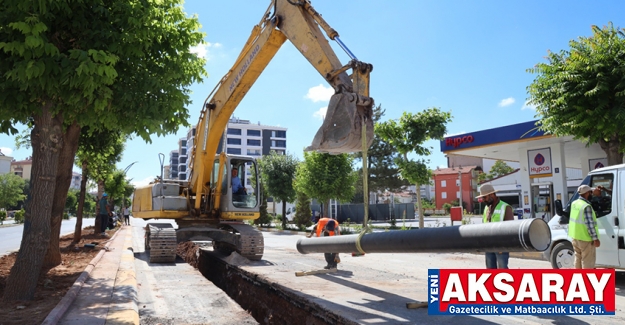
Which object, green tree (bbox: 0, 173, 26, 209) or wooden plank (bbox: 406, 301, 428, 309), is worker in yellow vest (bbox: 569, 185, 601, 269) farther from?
green tree (bbox: 0, 173, 26, 209)

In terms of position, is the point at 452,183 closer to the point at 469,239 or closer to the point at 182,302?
the point at 182,302

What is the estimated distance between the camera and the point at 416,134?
818 inches

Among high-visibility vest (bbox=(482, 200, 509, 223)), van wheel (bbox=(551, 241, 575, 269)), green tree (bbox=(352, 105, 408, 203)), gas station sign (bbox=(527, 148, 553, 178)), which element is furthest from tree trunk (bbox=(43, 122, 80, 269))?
green tree (bbox=(352, 105, 408, 203))

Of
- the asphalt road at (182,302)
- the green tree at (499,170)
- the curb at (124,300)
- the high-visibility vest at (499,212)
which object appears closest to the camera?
the curb at (124,300)

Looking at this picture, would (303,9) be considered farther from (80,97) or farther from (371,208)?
(371,208)

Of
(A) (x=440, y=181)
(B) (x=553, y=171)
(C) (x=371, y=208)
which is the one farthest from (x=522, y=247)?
(A) (x=440, y=181)

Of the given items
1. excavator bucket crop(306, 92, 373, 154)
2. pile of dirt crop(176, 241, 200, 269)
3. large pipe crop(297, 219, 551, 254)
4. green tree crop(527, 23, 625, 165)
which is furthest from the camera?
pile of dirt crop(176, 241, 200, 269)

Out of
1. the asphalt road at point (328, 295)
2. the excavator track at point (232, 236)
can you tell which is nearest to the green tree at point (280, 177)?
the excavator track at point (232, 236)

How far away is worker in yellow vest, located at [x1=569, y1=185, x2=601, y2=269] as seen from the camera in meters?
6.99

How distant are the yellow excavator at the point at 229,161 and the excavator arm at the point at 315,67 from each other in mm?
15

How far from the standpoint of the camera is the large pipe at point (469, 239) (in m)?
3.96

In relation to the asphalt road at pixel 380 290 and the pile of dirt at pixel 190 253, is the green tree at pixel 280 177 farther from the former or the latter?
the asphalt road at pixel 380 290

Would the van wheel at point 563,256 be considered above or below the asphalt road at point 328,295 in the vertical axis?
above

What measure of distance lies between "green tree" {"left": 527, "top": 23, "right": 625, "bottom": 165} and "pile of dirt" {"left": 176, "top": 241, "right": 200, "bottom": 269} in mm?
11977
